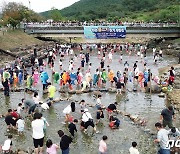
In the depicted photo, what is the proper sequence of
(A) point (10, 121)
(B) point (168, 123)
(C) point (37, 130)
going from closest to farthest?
(C) point (37, 130), (B) point (168, 123), (A) point (10, 121)

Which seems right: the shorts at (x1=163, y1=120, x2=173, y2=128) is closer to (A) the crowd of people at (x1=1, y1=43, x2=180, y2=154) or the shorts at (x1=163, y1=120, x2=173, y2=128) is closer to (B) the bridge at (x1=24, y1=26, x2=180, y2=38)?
(A) the crowd of people at (x1=1, y1=43, x2=180, y2=154)

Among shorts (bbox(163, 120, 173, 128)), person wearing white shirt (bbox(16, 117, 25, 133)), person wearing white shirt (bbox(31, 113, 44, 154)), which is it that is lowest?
person wearing white shirt (bbox(16, 117, 25, 133))

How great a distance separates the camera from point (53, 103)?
69.3 ft

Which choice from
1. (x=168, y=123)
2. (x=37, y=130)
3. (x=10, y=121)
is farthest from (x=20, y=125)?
(x=168, y=123)

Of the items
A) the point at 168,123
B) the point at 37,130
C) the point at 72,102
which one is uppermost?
the point at 37,130

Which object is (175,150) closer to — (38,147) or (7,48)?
(38,147)

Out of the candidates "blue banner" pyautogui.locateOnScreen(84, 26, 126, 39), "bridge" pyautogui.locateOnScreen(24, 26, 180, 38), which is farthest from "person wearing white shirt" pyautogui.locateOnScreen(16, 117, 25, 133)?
"bridge" pyautogui.locateOnScreen(24, 26, 180, 38)

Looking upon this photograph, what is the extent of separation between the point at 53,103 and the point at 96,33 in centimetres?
4219

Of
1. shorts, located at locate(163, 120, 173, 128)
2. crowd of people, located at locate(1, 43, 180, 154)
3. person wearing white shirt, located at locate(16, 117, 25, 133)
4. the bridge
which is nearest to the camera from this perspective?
crowd of people, located at locate(1, 43, 180, 154)

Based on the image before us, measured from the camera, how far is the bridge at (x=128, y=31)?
206 ft

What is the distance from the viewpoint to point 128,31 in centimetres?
6272

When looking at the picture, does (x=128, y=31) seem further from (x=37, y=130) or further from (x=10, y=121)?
(x=37, y=130)

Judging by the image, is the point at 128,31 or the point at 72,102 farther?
the point at 128,31

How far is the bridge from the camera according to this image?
6278 centimetres
